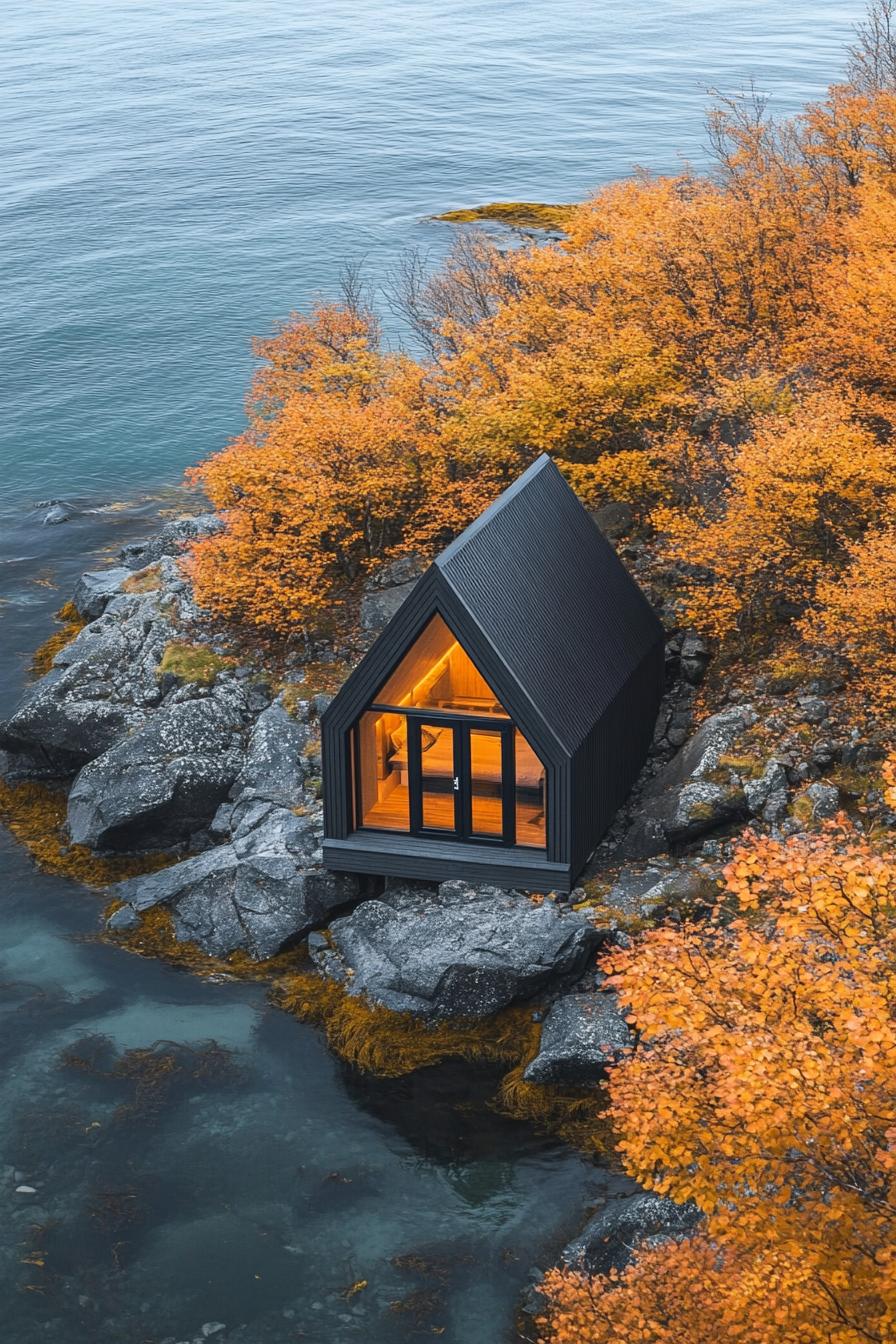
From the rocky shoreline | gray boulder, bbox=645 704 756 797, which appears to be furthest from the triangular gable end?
gray boulder, bbox=645 704 756 797

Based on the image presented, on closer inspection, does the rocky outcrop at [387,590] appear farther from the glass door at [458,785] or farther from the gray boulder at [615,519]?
the glass door at [458,785]

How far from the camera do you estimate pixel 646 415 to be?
38.5 m

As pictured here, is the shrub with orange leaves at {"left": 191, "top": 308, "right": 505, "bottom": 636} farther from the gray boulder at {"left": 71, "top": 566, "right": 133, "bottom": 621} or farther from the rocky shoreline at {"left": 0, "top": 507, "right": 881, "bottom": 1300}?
the gray boulder at {"left": 71, "top": 566, "right": 133, "bottom": 621}

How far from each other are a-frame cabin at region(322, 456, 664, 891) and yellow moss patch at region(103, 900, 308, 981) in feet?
8.48

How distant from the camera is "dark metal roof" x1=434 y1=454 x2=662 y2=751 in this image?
88.0ft

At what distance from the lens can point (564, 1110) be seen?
24703 mm

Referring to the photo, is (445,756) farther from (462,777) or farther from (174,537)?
(174,537)

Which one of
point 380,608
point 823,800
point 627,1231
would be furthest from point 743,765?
point 380,608

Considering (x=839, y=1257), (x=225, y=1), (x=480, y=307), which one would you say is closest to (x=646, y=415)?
(x=480, y=307)

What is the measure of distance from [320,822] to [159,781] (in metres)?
4.82

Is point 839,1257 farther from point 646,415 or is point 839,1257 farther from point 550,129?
point 550,129

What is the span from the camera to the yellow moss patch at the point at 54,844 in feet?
106

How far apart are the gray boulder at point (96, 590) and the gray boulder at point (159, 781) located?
11829mm

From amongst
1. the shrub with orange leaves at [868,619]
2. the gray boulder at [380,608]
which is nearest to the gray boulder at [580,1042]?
the shrub with orange leaves at [868,619]
